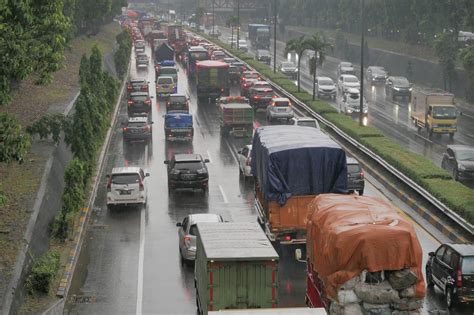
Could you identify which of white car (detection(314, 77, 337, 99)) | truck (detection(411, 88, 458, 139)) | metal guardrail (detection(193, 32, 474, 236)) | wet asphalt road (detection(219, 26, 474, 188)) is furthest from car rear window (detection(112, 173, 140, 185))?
white car (detection(314, 77, 337, 99))

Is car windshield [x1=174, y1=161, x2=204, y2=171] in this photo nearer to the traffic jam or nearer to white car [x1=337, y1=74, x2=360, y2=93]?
the traffic jam

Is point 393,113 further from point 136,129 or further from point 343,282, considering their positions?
point 343,282

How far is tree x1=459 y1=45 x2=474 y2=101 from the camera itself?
75938 mm

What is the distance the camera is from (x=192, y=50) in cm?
9144

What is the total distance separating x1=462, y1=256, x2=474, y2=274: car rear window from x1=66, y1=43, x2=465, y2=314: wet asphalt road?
116 cm

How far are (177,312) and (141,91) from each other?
45.1m

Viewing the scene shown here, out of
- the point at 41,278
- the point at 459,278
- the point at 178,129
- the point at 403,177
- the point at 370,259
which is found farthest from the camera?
the point at 178,129

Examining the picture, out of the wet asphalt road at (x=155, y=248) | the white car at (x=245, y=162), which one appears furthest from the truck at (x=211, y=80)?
the white car at (x=245, y=162)

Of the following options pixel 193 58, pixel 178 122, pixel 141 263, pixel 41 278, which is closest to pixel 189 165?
pixel 141 263

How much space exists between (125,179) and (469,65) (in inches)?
1920

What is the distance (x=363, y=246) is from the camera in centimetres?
1834

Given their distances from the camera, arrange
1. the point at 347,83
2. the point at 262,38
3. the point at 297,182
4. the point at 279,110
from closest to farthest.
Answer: the point at 297,182
the point at 279,110
the point at 347,83
the point at 262,38

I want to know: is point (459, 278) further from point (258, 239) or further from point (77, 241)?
point (77, 241)

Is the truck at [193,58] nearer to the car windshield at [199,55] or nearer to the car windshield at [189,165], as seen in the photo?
the car windshield at [199,55]
